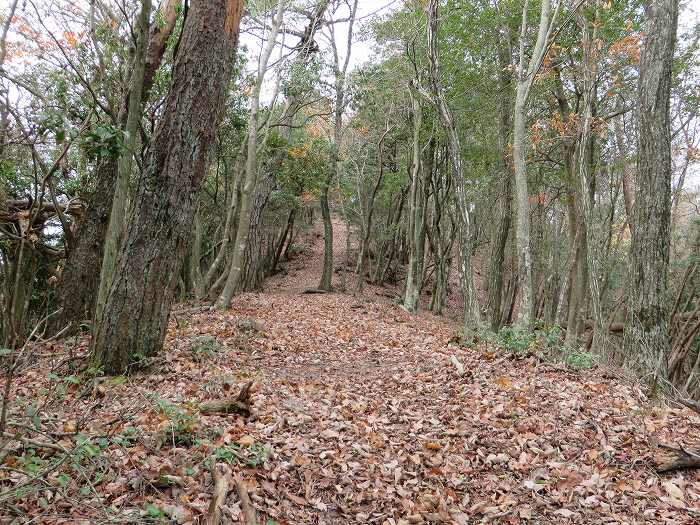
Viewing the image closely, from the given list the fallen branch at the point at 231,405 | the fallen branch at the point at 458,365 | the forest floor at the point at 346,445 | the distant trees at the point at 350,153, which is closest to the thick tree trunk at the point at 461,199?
the distant trees at the point at 350,153

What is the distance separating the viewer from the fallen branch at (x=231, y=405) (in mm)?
4512

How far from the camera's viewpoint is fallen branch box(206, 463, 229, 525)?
2852 millimetres

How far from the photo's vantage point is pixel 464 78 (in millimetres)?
14555

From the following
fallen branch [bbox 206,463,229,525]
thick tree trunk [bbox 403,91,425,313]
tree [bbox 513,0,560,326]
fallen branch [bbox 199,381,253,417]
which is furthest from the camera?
thick tree trunk [bbox 403,91,425,313]

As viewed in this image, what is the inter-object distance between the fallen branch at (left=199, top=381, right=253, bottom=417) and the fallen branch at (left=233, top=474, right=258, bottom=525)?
1.26 m

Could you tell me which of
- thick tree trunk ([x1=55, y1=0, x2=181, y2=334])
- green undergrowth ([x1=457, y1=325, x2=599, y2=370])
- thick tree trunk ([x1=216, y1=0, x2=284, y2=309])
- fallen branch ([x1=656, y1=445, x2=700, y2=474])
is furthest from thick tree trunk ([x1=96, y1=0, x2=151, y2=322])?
fallen branch ([x1=656, y1=445, x2=700, y2=474])

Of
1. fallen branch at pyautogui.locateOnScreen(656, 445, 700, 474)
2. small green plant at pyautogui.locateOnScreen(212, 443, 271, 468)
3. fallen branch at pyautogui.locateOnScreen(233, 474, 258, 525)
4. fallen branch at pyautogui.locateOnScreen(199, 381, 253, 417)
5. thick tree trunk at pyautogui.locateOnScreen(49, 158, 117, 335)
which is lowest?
fallen branch at pyautogui.locateOnScreen(233, 474, 258, 525)

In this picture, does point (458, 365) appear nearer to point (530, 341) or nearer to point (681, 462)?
point (530, 341)

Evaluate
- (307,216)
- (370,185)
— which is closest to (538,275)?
(370,185)

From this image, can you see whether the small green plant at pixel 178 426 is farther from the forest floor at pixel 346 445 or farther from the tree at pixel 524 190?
the tree at pixel 524 190

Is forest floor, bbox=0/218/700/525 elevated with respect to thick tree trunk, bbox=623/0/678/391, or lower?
lower

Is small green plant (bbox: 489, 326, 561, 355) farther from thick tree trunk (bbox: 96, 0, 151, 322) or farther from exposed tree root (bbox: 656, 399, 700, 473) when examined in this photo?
thick tree trunk (bbox: 96, 0, 151, 322)

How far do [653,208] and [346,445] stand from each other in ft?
15.9

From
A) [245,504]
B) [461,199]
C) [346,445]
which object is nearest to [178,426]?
[245,504]
